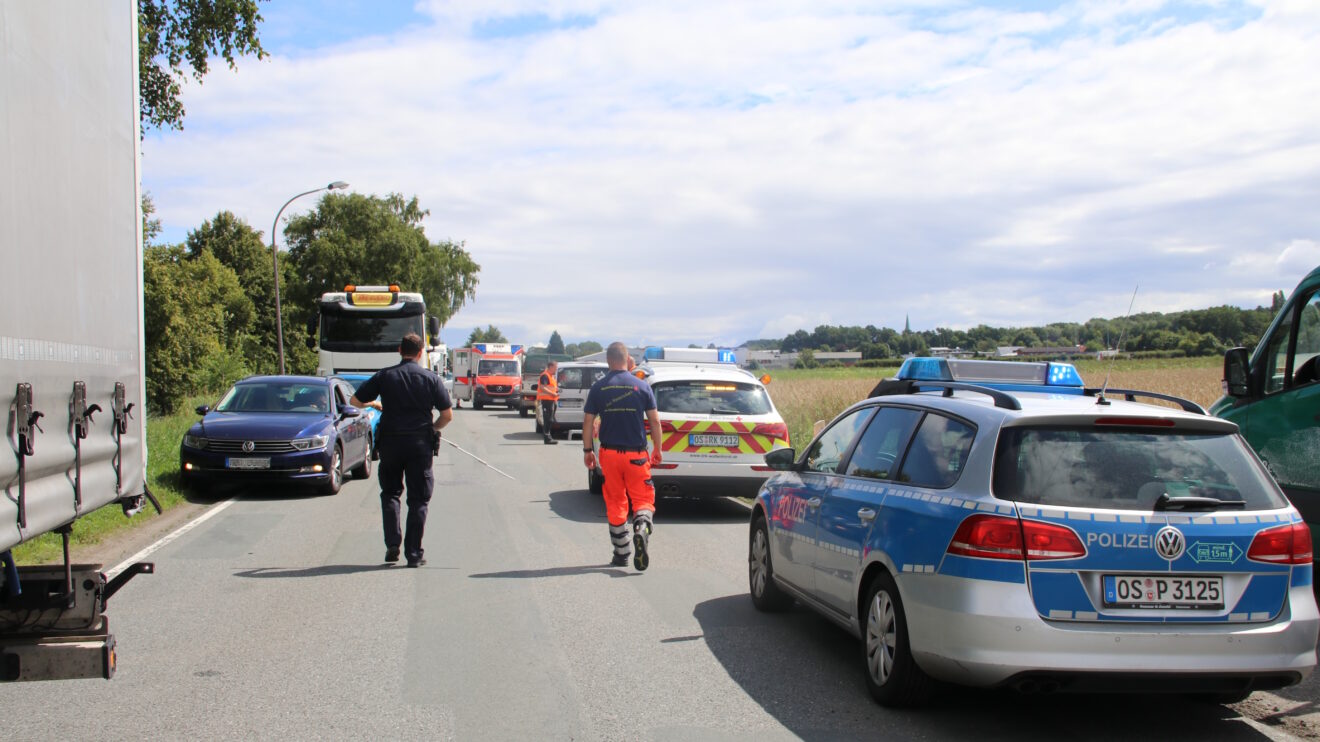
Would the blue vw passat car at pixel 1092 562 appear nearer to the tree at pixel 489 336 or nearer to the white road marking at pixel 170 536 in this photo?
the white road marking at pixel 170 536

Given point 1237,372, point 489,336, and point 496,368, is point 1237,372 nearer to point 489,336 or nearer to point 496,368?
point 496,368

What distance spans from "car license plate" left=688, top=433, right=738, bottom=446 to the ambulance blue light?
10.7ft

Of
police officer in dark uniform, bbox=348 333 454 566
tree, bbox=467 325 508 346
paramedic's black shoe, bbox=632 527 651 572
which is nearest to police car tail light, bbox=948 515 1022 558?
paramedic's black shoe, bbox=632 527 651 572

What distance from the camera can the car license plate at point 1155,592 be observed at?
15.9 feet

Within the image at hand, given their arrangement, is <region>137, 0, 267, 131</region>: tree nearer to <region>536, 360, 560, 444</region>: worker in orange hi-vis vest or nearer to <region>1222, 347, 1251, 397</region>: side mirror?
<region>536, 360, 560, 444</region>: worker in orange hi-vis vest

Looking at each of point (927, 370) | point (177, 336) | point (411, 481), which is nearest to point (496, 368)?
point (177, 336)

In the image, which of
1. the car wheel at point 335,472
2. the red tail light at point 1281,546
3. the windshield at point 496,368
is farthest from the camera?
the windshield at point 496,368

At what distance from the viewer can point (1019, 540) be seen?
16.1 ft

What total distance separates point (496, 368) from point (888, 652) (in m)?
43.3

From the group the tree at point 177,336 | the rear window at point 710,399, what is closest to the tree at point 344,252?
the tree at point 177,336

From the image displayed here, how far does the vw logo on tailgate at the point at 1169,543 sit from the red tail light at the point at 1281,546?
12.2 inches

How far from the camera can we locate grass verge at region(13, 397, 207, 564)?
8.22m

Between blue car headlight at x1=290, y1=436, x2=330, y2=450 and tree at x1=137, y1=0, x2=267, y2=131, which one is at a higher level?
tree at x1=137, y1=0, x2=267, y2=131

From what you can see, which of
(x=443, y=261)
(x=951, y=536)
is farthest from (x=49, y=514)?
(x=443, y=261)
